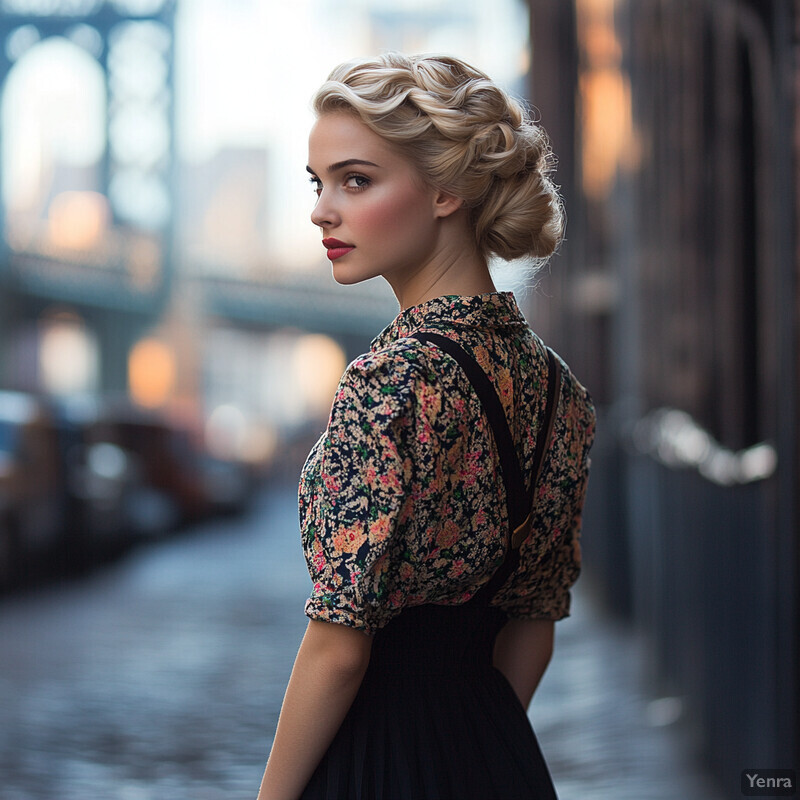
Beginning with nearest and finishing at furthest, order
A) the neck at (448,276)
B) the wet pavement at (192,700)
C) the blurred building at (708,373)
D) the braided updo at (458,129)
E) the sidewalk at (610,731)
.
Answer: the braided updo at (458,129), the neck at (448,276), the blurred building at (708,373), the sidewalk at (610,731), the wet pavement at (192,700)

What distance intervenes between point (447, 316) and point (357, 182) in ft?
0.70

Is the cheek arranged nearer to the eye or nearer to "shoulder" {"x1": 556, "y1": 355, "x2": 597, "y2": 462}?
the eye

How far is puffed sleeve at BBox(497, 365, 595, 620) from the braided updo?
0.90 ft

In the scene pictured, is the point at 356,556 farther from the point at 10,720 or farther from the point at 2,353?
the point at 2,353

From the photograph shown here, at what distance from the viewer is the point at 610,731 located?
5355 mm

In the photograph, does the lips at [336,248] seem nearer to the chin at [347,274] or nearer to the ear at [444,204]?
the chin at [347,274]

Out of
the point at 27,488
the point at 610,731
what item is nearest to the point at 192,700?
the point at 610,731

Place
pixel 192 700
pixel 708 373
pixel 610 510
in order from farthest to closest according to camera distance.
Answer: pixel 610 510, pixel 708 373, pixel 192 700

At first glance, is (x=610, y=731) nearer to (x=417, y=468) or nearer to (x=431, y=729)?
(x=431, y=729)

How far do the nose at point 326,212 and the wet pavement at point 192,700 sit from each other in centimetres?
322

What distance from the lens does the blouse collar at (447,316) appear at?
1.67 meters

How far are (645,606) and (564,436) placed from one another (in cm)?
537

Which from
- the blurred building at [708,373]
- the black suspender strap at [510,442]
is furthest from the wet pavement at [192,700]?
the black suspender strap at [510,442]

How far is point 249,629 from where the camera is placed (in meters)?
8.11
